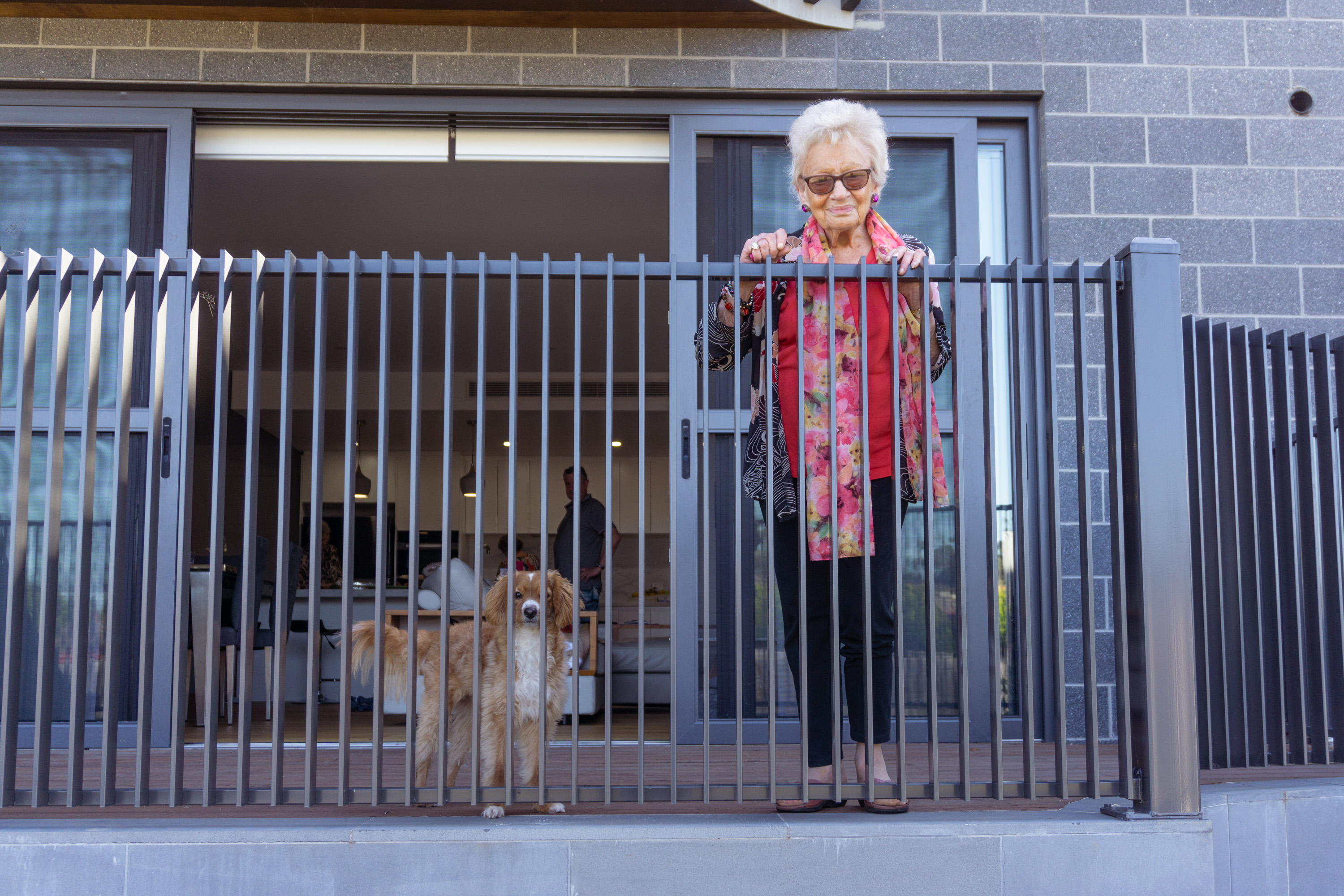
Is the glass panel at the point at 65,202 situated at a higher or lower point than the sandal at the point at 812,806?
higher

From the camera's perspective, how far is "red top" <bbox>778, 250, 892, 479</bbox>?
2.51 m

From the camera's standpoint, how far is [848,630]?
2.51 m

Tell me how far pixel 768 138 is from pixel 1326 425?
7.90 ft

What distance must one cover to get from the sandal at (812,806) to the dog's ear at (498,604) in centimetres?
102

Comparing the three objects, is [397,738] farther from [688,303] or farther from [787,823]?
[787,823]

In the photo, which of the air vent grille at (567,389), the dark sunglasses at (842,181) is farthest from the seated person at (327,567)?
the dark sunglasses at (842,181)

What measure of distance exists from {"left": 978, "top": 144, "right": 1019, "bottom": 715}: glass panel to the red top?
1927 millimetres

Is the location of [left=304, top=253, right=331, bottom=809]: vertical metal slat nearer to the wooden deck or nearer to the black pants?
the wooden deck

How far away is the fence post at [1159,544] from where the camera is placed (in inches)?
94.6

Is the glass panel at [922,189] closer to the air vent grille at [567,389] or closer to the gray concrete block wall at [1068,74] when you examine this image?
the gray concrete block wall at [1068,74]

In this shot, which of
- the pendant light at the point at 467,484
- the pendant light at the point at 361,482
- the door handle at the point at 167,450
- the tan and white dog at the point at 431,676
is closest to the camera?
Answer: the tan and white dog at the point at 431,676

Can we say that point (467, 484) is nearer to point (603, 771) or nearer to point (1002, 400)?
point (1002, 400)

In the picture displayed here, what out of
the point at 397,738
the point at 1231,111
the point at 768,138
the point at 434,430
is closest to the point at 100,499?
the point at 397,738

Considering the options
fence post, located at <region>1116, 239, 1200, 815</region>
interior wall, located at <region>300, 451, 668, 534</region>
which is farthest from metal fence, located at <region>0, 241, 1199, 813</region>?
interior wall, located at <region>300, 451, 668, 534</region>
